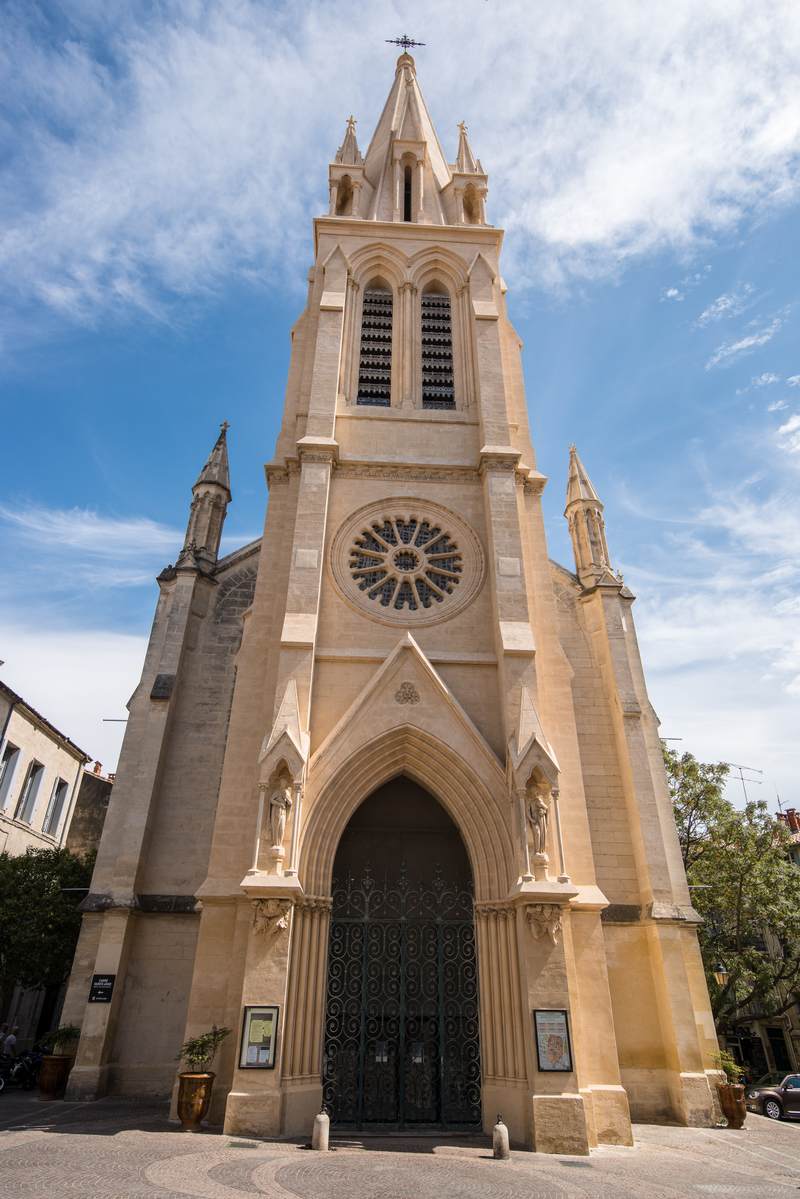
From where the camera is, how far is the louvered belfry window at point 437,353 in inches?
786

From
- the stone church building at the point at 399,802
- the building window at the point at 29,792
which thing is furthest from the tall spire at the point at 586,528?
the building window at the point at 29,792

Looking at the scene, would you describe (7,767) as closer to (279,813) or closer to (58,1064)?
(58,1064)

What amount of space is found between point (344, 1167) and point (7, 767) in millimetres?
19273

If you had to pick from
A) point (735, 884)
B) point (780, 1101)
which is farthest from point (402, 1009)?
point (735, 884)

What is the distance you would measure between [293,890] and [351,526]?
846 cm

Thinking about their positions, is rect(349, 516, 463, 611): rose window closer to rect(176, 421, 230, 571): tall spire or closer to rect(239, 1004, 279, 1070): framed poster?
rect(176, 421, 230, 571): tall spire

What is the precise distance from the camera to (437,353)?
20.8 metres

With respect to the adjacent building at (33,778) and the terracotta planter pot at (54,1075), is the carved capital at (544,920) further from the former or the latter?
the adjacent building at (33,778)

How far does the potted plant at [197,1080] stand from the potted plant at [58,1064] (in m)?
4.23

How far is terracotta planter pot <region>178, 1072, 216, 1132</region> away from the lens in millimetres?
10641

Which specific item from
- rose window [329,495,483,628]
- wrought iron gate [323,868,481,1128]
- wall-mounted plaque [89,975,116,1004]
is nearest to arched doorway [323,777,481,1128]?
wrought iron gate [323,868,481,1128]

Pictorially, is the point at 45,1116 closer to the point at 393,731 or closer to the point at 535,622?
the point at 393,731

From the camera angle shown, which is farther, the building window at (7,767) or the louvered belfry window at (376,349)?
the building window at (7,767)

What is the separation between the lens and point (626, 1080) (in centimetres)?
1359
